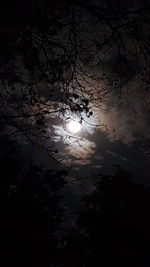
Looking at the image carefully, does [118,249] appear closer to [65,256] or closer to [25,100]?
[65,256]

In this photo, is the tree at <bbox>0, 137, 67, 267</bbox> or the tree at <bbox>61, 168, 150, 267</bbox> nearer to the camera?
the tree at <bbox>0, 137, 67, 267</bbox>

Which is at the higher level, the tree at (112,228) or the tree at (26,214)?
the tree at (26,214)

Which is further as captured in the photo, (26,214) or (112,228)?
(112,228)

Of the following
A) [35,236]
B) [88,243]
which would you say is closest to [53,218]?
[35,236]

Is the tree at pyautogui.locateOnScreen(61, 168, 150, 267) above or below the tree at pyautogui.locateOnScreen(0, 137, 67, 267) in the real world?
below

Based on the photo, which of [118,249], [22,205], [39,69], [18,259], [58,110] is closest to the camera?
[39,69]

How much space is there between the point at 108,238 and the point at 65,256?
251 centimetres

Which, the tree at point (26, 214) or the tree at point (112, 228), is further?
the tree at point (112, 228)

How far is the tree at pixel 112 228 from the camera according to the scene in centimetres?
1848

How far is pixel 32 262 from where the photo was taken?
13062mm

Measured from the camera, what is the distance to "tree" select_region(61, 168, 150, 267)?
60.6 ft

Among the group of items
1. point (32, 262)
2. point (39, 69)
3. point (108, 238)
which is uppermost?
point (39, 69)

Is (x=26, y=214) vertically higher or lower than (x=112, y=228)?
higher

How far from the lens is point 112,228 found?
62.2 ft
